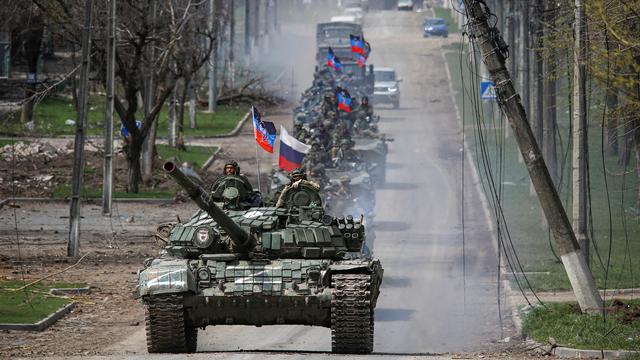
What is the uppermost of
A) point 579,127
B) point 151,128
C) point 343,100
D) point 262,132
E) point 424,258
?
point 579,127

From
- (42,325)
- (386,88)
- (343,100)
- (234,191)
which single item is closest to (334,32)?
(386,88)

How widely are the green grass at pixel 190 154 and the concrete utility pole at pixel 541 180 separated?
76.5 feet

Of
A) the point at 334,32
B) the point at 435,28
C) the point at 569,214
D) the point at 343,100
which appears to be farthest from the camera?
the point at 435,28

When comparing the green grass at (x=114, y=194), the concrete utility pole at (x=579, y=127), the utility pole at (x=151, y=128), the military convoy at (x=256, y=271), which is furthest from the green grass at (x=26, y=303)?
the utility pole at (x=151, y=128)

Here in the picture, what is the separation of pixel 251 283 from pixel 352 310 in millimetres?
1237

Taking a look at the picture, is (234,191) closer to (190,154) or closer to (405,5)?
(190,154)

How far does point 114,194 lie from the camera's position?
1508 inches

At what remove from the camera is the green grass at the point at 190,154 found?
145ft

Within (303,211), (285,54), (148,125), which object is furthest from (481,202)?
(285,54)

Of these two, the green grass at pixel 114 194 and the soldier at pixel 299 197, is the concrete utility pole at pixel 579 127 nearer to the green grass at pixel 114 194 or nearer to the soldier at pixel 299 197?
the soldier at pixel 299 197

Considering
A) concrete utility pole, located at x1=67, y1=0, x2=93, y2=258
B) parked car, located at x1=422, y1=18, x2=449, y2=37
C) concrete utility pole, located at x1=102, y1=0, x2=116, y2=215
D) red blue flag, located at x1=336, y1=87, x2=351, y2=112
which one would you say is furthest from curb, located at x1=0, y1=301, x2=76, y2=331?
parked car, located at x1=422, y1=18, x2=449, y2=37

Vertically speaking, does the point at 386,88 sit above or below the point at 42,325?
below

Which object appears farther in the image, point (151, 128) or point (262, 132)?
point (151, 128)

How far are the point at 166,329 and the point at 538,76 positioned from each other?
2004 cm
